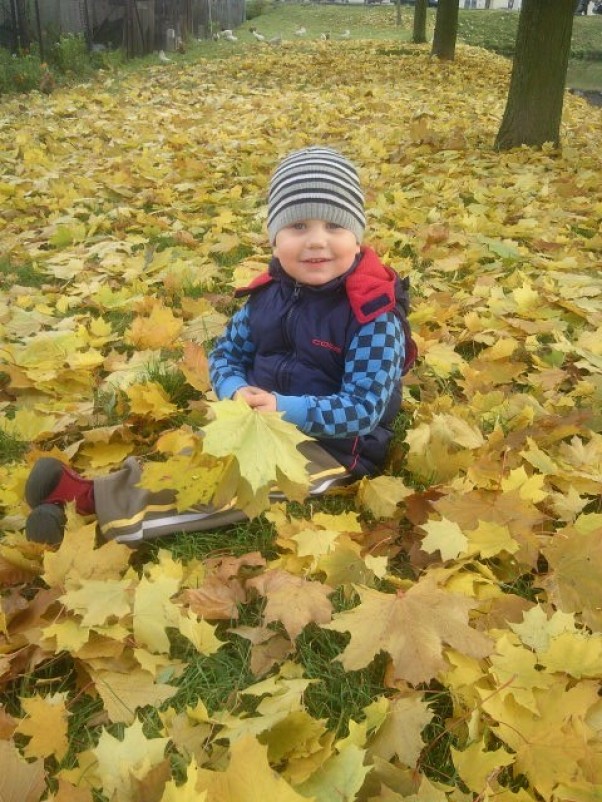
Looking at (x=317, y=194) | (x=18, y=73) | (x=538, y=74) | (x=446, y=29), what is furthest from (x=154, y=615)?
(x=446, y=29)

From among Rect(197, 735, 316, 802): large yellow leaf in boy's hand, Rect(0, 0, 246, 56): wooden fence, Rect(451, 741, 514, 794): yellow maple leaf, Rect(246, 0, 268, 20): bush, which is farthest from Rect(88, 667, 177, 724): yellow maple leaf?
Rect(246, 0, 268, 20): bush

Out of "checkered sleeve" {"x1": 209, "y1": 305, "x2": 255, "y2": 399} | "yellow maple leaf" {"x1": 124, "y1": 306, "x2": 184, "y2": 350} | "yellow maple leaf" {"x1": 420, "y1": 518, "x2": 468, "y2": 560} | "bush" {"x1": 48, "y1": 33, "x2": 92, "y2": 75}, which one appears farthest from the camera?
"bush" {"x1": 48, "y1": 33, "x2": 92, "y2": 75}

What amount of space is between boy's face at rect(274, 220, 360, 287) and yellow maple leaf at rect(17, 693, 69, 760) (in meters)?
1.27

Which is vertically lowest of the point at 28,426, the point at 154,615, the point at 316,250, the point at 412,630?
the point at 28,426

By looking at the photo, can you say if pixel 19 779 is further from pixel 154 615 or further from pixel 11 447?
pixel 11 447

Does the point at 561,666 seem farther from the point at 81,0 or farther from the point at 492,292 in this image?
the point at 81,0

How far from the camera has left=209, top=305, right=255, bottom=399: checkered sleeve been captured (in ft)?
7.35

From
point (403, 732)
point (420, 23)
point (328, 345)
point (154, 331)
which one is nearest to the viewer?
point (403, 732)

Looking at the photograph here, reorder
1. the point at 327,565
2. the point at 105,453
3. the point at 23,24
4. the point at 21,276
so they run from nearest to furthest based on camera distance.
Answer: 1. the point at 327,565
2. the point at 105,453
3. the point at 21,276
4. the point at 23,24

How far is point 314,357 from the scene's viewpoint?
2.08m

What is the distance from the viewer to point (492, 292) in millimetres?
3293

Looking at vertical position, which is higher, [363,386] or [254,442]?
[254,442]

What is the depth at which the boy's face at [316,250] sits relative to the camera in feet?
6.40

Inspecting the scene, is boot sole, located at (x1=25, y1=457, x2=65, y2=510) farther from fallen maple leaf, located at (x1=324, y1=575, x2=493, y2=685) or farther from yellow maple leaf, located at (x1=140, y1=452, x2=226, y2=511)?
fallen maple leaf, located at (x1=324, y1=575, x2=493, y2=685)
